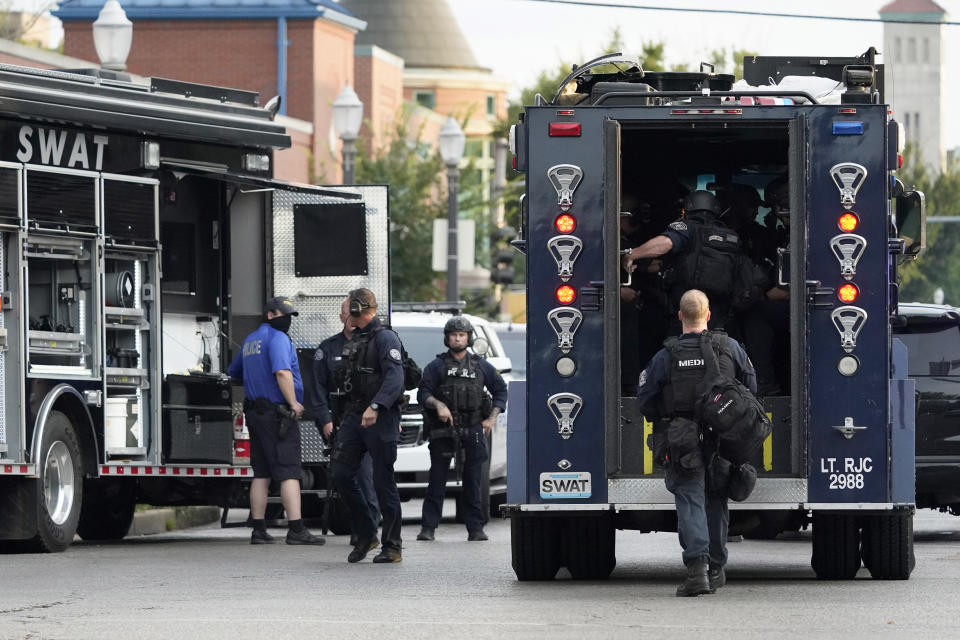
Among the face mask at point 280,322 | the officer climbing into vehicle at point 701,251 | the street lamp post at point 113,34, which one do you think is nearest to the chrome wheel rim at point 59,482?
the face mask at point 280,322

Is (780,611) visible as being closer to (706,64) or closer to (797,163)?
(797,163)

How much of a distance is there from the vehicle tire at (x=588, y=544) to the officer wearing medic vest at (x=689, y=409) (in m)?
1.08

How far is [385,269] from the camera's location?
18.4 metres

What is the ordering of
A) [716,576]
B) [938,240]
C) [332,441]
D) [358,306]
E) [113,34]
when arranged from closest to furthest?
[716,576]
[358,306]
[332,441]
[113,34]
[938,240]

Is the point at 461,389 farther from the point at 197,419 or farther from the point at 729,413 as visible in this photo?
the point at 729,413

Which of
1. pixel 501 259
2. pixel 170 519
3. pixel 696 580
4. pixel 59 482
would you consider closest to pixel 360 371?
pixel 59 482

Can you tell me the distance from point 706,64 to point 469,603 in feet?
15.3

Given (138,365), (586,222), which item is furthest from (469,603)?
(138,365)

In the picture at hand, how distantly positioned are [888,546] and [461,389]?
5920 mm

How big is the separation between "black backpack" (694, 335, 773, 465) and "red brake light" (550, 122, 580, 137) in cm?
140

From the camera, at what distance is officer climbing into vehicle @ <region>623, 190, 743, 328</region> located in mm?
12828

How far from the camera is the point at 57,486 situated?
52.4ft

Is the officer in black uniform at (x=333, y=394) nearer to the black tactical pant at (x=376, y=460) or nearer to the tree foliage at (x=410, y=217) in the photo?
the black tactical pant at (x=376, y=460)

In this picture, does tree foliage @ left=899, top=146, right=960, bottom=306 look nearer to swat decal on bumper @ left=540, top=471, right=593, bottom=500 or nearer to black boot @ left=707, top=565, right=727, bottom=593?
black boot @ left=707, top=565, right=727, bottom=593
